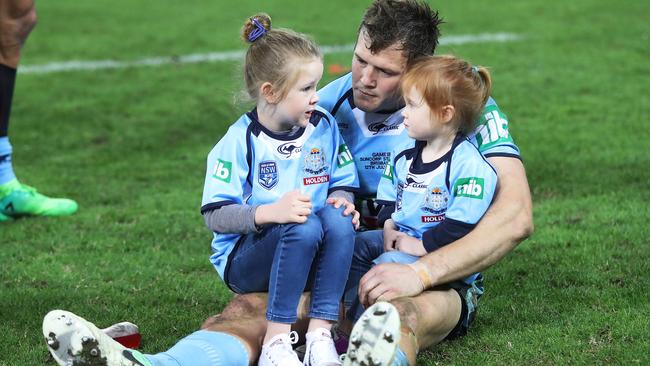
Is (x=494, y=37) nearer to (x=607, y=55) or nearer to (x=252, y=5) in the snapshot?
(x=607, y=55)

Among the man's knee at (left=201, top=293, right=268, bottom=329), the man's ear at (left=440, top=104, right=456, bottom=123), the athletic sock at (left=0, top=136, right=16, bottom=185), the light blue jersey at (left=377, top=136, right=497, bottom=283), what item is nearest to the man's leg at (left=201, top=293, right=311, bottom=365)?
the man's knee at (left=201, top=293, right=268, bottom=329)

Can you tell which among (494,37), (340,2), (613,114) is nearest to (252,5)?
(340,2)

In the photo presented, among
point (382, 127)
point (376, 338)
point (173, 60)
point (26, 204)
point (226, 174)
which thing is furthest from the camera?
point (173, 60)

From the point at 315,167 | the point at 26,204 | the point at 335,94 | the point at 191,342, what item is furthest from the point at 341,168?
the point at 26,204

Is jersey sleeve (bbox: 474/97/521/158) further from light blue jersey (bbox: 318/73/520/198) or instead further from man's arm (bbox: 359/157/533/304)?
light blue jersey (bbox: 318/73/520/198)

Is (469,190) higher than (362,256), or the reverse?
(469,190)

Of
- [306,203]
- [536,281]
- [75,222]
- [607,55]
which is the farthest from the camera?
[607,55]

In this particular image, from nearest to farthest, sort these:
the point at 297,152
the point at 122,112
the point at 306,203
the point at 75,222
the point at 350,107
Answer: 1. the point at 306,203
2. the point at 297,152
3. the point at 350,107
4. the point at 75,222
5. the point at 122,112

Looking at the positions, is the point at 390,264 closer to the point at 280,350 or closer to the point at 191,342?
the point at 280,350

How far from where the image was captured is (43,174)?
7840 millimetres

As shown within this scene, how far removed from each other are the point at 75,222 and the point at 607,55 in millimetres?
6456

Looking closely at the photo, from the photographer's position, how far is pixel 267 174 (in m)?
4.18

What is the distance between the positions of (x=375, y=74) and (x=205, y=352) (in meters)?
1.31

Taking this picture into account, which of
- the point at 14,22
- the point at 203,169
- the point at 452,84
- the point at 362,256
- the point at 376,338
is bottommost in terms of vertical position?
the point at 203,169
